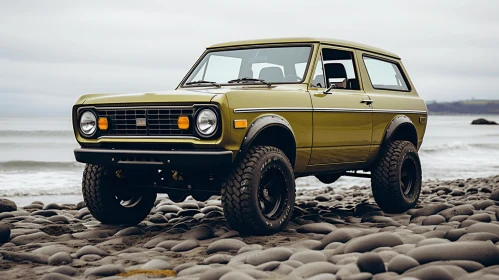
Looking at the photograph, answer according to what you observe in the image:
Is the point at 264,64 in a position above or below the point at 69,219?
above

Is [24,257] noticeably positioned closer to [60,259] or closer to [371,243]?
[60,259]

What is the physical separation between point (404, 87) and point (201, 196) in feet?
11.6

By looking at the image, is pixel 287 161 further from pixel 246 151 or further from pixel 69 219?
pixel 69 219

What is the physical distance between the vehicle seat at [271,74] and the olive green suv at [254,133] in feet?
0.05

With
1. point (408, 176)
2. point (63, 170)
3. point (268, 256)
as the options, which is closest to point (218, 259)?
point (268, 256)

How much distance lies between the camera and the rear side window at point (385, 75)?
7586 mm

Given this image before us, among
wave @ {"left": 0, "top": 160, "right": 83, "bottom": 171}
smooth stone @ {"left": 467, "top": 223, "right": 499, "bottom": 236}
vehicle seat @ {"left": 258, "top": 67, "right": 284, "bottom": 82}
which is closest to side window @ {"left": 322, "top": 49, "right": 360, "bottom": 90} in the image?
vehicle seat @ {"left": 258, "top": 67, "right": 284, "bottom": 82}

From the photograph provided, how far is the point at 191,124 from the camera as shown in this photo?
5.33 metres

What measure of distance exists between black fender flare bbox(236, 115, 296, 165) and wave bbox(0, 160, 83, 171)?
14.7 meters

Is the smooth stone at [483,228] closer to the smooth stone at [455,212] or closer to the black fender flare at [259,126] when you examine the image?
the smooth stone at [455,212]

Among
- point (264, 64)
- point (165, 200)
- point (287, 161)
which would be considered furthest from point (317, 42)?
point (165, 200)

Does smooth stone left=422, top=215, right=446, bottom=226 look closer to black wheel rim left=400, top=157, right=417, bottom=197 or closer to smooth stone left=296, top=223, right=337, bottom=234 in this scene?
smooth stone left=296, top=223, right=337, bottom=234

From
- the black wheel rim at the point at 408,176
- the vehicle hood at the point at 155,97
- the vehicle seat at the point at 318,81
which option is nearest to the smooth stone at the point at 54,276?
the vehicle hood at the point at 155,97

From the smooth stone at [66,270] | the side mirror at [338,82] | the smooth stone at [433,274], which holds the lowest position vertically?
the smooth stone at [66,270]
